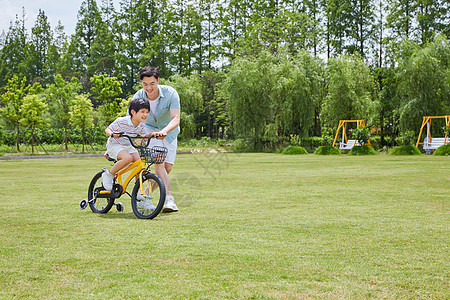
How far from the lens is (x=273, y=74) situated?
3556cm

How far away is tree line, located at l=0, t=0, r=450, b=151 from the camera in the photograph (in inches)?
1271

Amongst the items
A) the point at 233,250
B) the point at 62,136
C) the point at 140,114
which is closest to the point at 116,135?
the point at 140,114

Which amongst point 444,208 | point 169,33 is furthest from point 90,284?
point 169,33

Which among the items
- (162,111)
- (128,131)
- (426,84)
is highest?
(426,84)

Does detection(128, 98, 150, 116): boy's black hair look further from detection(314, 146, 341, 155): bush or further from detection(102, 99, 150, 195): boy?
detection(314, 146, 341, 155): bush

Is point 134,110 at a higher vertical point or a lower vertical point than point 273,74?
lower

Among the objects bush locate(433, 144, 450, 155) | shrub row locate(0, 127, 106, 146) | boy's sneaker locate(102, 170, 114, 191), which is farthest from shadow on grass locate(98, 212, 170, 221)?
shrub row locate(0, 127, 106, 146)

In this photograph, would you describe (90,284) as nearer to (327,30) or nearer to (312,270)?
(312,270)

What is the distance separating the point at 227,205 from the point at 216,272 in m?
3.47

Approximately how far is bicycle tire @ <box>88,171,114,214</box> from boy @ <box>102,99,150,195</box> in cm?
47

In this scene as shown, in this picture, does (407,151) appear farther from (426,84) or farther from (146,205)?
(146,205)

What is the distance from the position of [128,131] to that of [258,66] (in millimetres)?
31334

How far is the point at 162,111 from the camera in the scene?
6.14 metres

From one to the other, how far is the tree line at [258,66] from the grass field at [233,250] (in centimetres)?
2570
